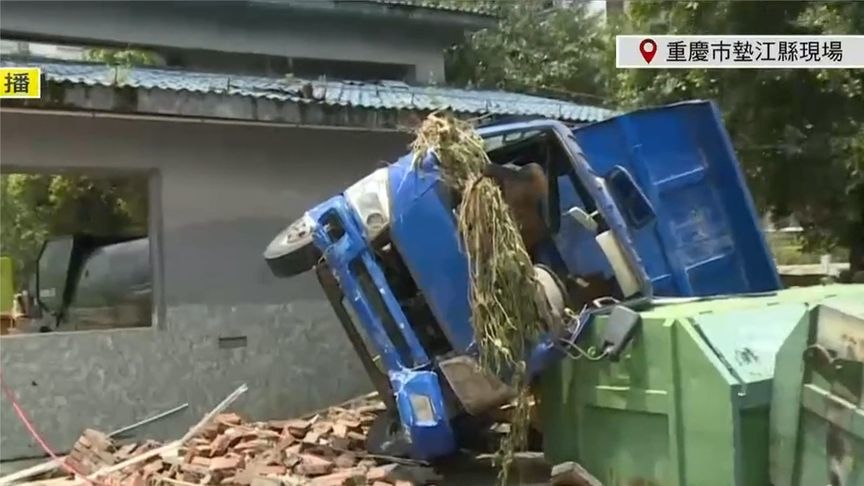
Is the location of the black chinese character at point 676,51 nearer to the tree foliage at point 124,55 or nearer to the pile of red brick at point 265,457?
the pile of red brick at point 265,457

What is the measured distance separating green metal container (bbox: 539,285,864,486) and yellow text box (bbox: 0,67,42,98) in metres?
4.28

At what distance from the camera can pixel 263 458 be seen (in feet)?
21.5

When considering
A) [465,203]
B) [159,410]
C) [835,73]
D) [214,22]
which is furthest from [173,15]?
[465,203]

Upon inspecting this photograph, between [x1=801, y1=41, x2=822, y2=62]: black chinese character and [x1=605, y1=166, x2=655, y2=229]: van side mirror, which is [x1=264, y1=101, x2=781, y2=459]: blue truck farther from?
[x1=801, y1=41, x2=822, y2=62]: black chinese character

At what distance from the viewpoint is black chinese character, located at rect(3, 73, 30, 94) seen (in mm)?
7703

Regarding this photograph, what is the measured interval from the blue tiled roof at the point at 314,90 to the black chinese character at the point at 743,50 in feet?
7.32

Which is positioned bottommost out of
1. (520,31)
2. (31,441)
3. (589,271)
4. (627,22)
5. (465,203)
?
(31,441)

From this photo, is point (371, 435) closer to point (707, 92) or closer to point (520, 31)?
point (707, 92)

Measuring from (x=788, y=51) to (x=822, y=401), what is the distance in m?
5.05

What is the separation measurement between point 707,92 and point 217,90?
4.66 meters

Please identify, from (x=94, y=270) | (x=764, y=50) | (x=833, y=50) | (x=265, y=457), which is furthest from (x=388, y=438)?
(x=94, y=270)

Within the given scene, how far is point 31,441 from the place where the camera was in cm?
829

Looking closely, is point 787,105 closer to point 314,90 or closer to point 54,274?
point 314,90

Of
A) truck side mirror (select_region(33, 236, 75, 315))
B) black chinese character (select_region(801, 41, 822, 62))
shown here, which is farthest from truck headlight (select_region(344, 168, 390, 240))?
truck side mirror (select_region(33, 236, 75, 315))
